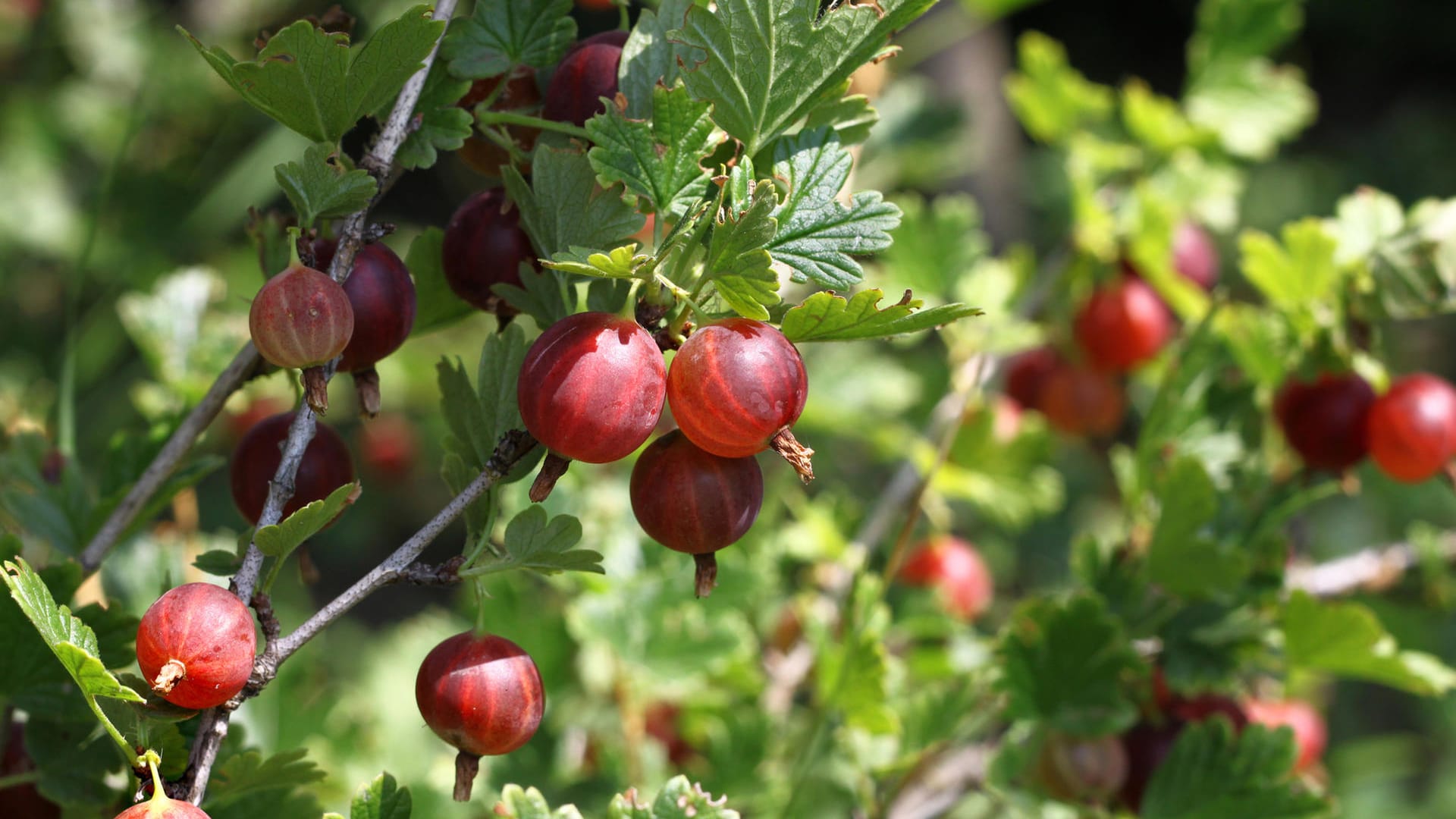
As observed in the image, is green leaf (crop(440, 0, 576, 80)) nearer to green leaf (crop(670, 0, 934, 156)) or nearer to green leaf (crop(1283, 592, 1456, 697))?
green leaf (crop(670, 0, 934, 156))

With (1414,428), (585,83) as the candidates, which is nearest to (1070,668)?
(1414,428)

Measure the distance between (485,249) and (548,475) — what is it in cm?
14

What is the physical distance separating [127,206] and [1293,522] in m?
1.77

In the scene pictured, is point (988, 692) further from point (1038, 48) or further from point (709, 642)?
point (1038, 48)

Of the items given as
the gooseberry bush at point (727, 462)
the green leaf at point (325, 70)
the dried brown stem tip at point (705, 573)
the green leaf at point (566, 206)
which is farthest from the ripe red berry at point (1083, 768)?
the green leaf at point (325, 70)

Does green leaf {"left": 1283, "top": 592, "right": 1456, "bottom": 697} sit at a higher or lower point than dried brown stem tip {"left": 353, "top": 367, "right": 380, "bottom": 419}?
higher

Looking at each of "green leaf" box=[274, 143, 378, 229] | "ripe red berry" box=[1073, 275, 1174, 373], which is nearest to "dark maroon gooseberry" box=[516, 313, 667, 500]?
"green leaf" box=[274, 143, 378, 229]

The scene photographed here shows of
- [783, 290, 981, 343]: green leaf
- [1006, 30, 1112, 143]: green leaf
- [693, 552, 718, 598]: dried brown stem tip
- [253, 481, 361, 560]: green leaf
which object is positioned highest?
[1006, 30, 1112, 143]: green leaf

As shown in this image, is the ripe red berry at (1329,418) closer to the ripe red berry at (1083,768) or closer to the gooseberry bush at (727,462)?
the gooseberry bush at (727,462)

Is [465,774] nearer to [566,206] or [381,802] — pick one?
[381,802]

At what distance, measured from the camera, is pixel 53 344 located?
6.16ft

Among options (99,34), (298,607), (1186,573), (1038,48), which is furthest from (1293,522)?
(99,34)

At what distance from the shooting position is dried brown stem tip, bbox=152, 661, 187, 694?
0.44 metres

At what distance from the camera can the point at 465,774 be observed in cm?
50
